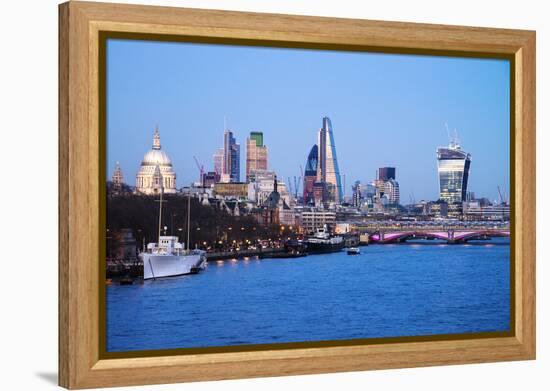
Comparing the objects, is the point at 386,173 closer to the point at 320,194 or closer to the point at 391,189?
the point at 391,189

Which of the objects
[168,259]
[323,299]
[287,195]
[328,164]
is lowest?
[323,299]

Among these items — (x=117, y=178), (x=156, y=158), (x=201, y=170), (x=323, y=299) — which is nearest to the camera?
(x=117, y=178)

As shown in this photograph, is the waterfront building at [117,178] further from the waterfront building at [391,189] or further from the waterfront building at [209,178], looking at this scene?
the waterfront building at [391,189]

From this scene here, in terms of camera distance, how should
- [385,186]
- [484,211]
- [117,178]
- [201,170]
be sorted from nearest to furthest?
[117,178], [201,170], [385,186], [484,211]

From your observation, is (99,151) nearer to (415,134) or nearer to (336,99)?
(336,99)

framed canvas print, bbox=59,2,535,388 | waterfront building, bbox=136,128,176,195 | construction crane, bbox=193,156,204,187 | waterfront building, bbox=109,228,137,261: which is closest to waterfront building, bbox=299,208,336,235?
framed canvas print, bbox=59,2,535,388

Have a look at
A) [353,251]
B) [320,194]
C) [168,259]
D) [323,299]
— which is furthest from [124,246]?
[353,251]

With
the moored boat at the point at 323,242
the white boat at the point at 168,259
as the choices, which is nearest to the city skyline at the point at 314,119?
the moored boat at the point at 323,242
